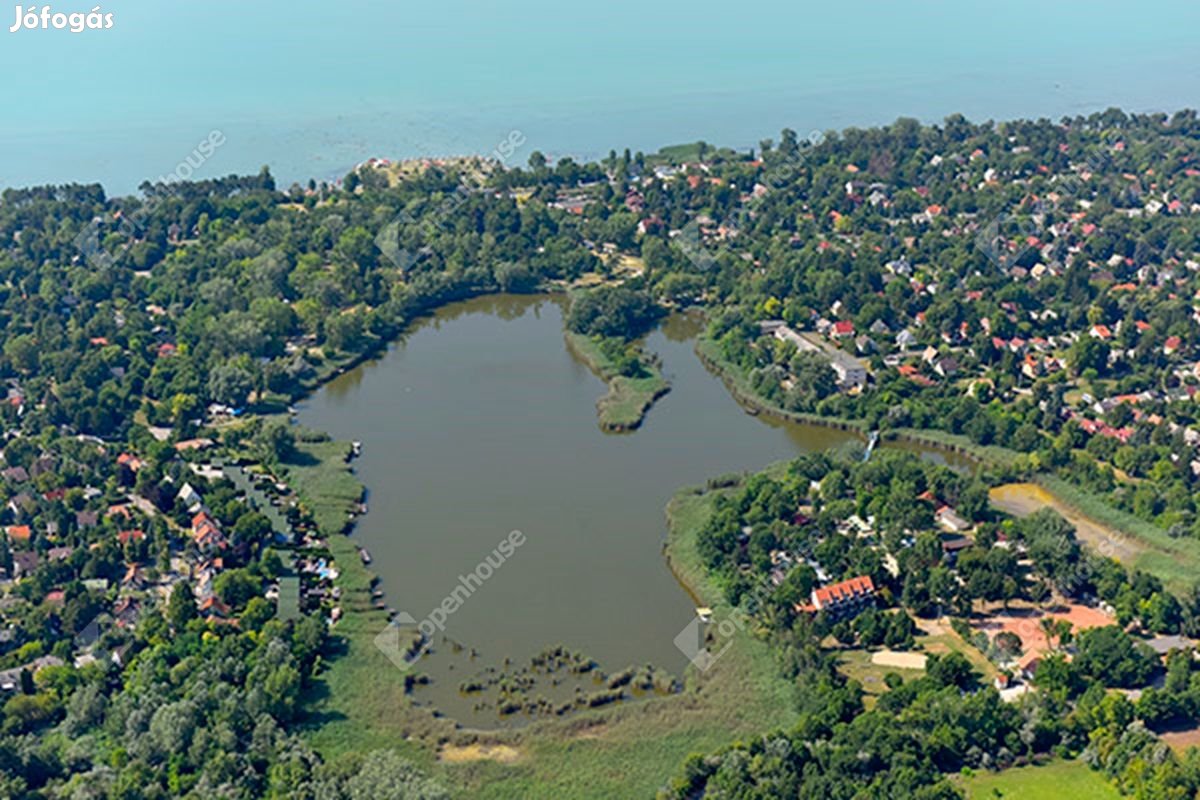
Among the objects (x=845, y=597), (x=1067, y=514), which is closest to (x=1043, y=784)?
(x=845, y=597)

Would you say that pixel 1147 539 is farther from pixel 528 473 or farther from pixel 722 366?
pixel 528 473

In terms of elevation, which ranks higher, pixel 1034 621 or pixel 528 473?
pixel 528 473

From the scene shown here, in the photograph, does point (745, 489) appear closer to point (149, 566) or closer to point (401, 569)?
point (401, 569)
